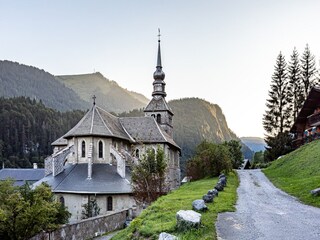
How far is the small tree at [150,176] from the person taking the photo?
21.6 meters

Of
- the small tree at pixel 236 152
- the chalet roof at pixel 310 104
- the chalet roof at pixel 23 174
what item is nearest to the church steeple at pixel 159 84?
the small tree at pixel 236 152

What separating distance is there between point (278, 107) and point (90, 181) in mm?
34600

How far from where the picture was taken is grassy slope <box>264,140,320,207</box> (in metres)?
16.1

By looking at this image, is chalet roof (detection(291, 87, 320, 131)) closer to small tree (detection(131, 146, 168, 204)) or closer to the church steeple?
small tree (detection(131, 146, 168, 204))

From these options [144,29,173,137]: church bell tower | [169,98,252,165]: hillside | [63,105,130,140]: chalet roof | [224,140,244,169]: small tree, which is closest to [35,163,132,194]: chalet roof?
[63,105,130,140]: chalet roof

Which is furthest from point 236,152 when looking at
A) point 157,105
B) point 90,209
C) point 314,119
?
point 90,209

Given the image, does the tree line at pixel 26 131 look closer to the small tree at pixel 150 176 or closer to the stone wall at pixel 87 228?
the stone wall at pixel 87 228

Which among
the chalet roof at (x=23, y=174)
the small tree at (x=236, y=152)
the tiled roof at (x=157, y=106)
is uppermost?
the tiled roof at (x=157, y=106)

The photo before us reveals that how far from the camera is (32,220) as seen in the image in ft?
56.3

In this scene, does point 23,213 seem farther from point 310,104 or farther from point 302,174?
point 310,104

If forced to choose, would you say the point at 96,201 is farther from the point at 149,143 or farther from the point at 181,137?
the point at 181,137

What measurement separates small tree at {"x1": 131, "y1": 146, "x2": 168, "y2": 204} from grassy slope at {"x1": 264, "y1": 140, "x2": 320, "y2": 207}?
7625mm

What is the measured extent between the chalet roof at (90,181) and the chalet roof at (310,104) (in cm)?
2069

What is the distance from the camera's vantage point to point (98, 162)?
33219 mm
